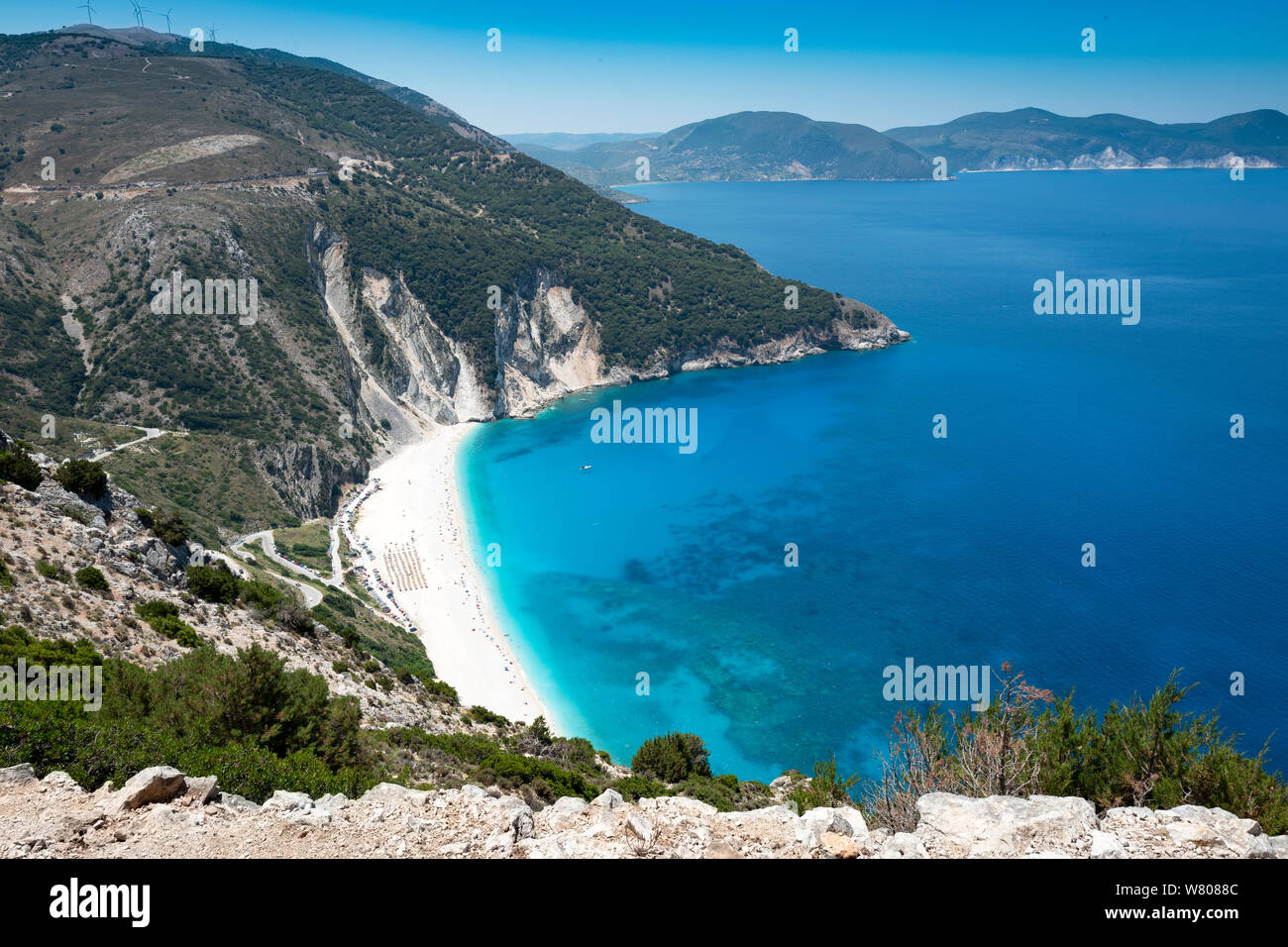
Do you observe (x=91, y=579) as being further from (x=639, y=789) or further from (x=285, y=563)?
(x=285, y=563)

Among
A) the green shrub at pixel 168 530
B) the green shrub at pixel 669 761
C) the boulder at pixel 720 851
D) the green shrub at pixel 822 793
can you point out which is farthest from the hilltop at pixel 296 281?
the boulder at pixel 720 851

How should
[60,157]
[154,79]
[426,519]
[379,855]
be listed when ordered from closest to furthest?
[379,855] → [426,519] → [60,157] → [154,79]

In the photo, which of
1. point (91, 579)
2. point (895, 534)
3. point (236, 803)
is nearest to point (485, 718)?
point (91, 579)

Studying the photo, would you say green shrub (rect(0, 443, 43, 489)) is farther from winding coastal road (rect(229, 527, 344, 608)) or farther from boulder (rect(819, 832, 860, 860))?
boulder (rect(819, 832, 860, 860))

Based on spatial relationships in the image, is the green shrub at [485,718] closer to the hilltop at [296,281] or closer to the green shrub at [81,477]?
the green shrub at [81,477]

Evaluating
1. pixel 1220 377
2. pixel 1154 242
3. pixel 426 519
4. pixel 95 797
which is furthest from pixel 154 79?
pixel 1154 242

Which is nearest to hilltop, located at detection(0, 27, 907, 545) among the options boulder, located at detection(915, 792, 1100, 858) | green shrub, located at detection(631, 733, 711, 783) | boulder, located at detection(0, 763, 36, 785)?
green shrub, located at detection(631, 733, 711, 783)
